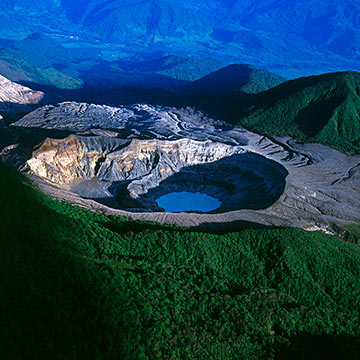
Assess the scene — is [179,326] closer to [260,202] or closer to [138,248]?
[138,248]

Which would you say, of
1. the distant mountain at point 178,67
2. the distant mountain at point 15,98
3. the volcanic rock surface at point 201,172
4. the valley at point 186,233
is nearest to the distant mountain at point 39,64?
the distant mountain at point 15,98

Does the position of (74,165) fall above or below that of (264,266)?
below

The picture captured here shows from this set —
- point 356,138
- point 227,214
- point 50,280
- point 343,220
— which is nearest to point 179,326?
point 50,280

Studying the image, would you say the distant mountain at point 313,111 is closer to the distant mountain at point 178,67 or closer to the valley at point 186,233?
the valley at point 186,233

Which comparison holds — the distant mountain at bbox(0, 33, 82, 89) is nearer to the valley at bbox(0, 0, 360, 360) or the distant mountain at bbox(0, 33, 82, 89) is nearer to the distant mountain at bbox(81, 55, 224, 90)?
the distant mountain at bbox(81, 55, 224, 90)

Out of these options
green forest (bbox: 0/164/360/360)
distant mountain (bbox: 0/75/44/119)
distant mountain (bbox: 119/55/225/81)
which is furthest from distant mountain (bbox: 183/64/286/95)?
green forest (bbox: 0/164/360/360)

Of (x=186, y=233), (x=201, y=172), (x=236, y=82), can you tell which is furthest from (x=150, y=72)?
(x=186, y=233)
